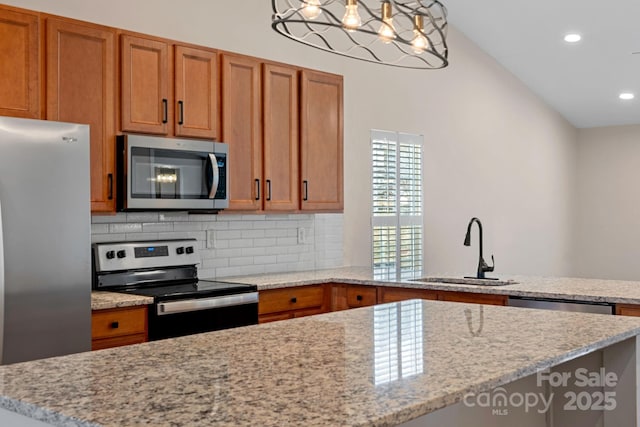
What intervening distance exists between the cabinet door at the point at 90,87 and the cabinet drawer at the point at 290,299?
1.06 metres

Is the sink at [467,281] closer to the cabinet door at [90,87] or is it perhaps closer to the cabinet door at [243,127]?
the cabinet door at [243,127]

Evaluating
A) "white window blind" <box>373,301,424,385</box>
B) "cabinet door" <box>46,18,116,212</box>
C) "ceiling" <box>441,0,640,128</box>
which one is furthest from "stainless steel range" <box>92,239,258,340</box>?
"ceiling" <box>441,0,640,128</box>

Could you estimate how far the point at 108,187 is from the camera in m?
3.75

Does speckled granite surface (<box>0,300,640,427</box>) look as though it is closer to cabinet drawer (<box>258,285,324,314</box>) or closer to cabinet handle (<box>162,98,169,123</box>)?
cabinet drawer (<box>258,285,324,314</box>)

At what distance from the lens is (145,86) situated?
393cm

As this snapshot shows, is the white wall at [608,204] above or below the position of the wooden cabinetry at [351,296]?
above

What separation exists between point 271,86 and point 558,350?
3.17 meters

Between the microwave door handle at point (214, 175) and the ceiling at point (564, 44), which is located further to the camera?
the ceiling at point (564, 44)

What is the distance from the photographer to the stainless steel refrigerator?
2.99 metres

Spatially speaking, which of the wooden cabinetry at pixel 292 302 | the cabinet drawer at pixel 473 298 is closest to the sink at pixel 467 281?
the cabinet drawer at pixel 473 298

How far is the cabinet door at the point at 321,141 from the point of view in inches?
192

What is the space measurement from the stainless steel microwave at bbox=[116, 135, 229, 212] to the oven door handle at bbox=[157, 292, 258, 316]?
0.59m

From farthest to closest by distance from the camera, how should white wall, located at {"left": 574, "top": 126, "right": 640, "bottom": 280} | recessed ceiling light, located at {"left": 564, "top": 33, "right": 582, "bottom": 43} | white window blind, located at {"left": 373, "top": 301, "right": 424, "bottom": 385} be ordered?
white wall, located at {"left": 574, "top": 126, "right": 640, "bottom": 280} < recessed ceiling light, located at {"left": 564, "top": 33, "right": 582, "bottom": 43} < white window blind, located at {"left": 373, "top": 301, "right": 424, "bottom": 385}

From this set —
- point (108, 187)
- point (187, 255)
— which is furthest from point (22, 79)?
point (187, 255)
